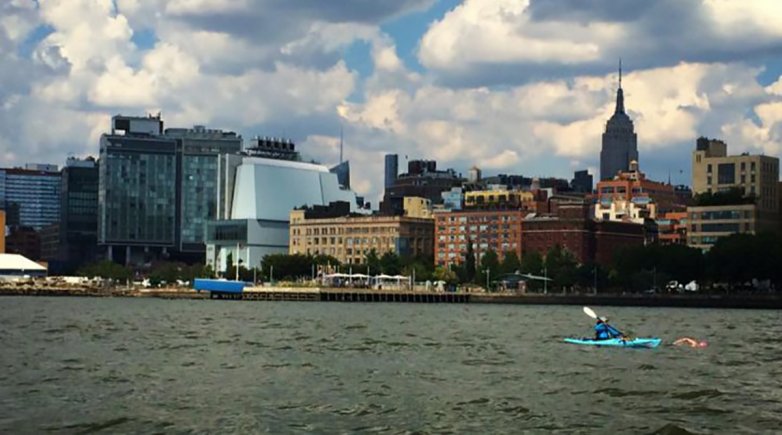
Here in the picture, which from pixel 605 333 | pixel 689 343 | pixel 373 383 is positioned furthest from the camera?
pixel 689 343

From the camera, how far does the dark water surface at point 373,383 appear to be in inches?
1959

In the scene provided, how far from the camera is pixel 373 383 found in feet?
206

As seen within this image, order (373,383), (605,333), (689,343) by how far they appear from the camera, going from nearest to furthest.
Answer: (373,383) → (605,333) → (689,343)

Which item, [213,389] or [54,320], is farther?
[54,320]

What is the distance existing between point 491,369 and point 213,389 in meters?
17.9

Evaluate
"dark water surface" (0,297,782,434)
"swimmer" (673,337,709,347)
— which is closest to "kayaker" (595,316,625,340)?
"dark water surface" (0,297,782,434)

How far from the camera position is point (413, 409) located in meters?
53.3

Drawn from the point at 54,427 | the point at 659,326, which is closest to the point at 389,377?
the point at 54,427

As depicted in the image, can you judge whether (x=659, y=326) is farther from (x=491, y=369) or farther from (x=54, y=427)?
(x=54, y=427)

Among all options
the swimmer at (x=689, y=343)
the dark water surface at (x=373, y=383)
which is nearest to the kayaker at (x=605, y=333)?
the dark water surface at (x=373, y=383)

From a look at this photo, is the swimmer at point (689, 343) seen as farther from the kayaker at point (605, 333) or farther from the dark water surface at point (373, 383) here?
the kayaker at point (605, 333)

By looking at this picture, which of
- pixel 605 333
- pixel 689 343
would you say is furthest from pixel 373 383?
pixel 689 343

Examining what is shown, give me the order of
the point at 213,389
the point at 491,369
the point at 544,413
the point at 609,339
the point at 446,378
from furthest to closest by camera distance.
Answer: the point at 609,339 < the point at 491,369 < the point at 446,378 < the point at 213,389 < the point at 544,413

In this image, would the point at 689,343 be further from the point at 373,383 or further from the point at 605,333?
the point at 373,383
